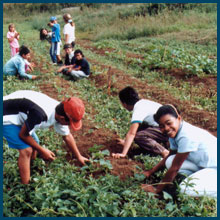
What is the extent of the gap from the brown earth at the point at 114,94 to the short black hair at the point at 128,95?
0.58 meters

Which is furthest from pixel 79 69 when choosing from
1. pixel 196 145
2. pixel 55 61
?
pixel 196 145

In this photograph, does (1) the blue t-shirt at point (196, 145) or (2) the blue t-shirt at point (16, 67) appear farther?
(2) the blue t-shirt at point (16, 67)

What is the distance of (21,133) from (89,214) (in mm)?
978

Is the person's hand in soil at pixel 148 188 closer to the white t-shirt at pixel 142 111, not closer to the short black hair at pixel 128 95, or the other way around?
the white t-shirt at pixel 142 111

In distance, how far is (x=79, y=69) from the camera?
688 cm

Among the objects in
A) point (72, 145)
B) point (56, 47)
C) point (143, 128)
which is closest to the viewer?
point (72, 145)

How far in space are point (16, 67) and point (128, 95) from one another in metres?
3.64

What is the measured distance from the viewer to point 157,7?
50.8 ft

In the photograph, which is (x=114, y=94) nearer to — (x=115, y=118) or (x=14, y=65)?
(x=115, y=118)

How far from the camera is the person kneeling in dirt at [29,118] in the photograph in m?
2.55

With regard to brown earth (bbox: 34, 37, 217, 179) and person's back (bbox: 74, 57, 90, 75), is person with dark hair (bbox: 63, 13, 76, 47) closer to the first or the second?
brown earth (bbox: 34, 37, 217, 179)

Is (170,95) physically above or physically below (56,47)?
below

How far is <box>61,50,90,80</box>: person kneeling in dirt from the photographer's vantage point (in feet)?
22.3

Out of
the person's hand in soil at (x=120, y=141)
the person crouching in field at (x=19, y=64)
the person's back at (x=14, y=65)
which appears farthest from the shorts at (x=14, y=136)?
the person's back at (x=14, y=65)
